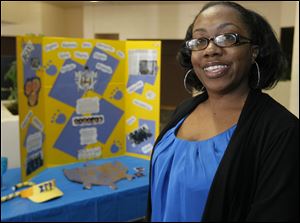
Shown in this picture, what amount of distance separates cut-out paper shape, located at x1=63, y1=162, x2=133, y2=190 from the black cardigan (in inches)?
59.6

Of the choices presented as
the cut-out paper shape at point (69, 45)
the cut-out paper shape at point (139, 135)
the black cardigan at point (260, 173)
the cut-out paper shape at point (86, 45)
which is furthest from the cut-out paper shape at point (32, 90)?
the black cardigan at point (260, 173)

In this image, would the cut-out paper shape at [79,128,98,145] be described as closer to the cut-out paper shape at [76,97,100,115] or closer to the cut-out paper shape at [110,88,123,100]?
the cut-out paper shape at [76,97,100,115]

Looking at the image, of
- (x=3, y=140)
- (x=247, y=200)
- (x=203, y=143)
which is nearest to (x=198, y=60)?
(x=203, y=143)

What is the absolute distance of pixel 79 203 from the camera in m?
1.88

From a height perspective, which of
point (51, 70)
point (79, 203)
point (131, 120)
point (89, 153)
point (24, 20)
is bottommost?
point (79, 203)

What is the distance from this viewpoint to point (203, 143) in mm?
749

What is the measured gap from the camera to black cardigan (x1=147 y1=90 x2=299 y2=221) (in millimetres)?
573

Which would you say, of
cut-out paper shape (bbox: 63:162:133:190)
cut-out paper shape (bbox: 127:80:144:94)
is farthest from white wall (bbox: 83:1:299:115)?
cut-out paper shape (bbox: 63:162:133:190)

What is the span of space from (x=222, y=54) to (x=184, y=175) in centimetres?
28

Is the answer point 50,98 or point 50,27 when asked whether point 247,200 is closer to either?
point 50,98

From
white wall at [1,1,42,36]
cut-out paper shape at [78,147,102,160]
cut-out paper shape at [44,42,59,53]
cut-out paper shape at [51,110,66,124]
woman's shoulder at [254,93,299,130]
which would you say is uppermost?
white wall at [1,1,42,36]

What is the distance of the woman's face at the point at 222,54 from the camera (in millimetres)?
706

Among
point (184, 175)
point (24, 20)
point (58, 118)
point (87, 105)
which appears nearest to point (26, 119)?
point (58, 118)

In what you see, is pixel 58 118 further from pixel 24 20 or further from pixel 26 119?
pixel 24 20
